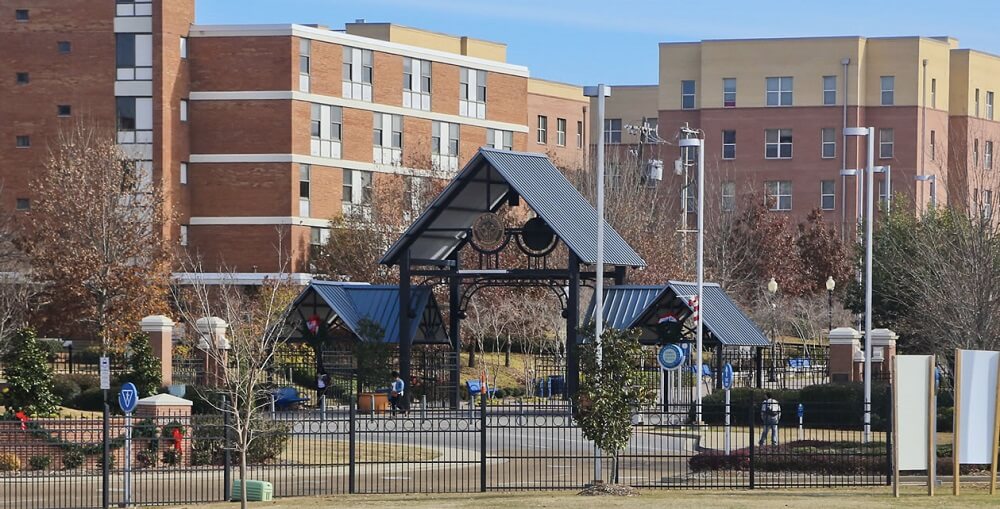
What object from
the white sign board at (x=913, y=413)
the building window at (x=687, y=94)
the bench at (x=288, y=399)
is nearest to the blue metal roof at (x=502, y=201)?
the bench at (x=288, y=399)

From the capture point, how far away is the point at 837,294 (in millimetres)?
82250

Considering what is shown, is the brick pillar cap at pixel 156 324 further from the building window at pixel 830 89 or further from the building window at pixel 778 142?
the building window at pixel 830 89

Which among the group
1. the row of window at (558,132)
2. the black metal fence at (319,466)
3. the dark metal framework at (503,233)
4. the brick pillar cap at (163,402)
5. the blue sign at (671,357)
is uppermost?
the row of window at (558,132)

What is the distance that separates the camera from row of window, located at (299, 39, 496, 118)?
247ft

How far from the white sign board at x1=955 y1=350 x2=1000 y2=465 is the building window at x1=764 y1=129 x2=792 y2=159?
7605 centimetres

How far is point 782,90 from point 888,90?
6040mm

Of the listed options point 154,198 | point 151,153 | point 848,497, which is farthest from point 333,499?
point 151,153

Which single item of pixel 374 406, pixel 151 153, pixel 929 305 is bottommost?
pixel 374 406

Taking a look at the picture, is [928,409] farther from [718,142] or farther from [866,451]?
[718,142]

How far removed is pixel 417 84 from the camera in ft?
266

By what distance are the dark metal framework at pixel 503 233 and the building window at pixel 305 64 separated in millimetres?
28266

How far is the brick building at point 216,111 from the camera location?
239ft

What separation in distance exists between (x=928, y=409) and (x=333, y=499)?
8.90m

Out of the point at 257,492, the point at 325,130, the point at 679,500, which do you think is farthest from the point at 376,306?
the point at 325,130
